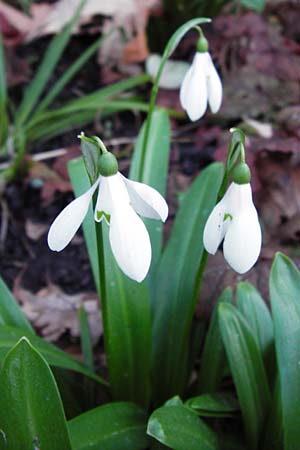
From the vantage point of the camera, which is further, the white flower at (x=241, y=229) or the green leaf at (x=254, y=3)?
the green leaf at (x=254, y=3)

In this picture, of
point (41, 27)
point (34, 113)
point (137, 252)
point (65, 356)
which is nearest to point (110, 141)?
point (34, 113)

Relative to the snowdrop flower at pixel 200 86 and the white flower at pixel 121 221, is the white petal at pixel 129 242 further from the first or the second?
the snowdrop flower at pixel 200 86

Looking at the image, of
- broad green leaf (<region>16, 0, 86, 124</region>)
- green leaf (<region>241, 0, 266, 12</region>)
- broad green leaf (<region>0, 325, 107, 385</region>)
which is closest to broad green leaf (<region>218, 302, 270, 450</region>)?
broad green leaf (<region>0, 325, 107, 385</region>)

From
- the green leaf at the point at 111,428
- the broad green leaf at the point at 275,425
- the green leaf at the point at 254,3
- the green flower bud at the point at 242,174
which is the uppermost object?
the green leaf at the point at 254,3

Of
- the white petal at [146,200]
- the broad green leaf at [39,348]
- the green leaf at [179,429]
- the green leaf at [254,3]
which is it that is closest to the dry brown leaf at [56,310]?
the broad green leaf at [39,348]

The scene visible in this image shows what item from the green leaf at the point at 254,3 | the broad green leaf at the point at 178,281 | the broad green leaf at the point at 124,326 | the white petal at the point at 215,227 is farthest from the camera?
the green leaf at the point at 254,3

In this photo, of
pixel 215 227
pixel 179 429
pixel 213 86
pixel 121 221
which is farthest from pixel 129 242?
pixel 213 86

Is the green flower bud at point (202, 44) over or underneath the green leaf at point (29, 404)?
over

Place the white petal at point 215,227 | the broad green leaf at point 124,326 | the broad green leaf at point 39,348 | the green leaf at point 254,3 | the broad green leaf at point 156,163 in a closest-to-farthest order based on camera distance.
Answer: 1. the white petal at point 215,227
2. the broad green leaf at point 39,348
3. the broad green leaf at point 124,326
4. the broad green leaf at point 156,163
5. the green leaf at point 254,3
